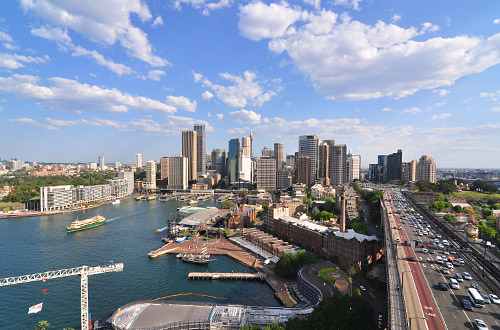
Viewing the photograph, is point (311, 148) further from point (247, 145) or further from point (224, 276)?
point (224, 276)

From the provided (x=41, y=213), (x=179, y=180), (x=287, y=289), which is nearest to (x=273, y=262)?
(x=287, y=289)

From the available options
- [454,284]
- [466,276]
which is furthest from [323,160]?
[454,284]

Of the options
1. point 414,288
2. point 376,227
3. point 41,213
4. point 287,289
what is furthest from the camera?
point 41,213

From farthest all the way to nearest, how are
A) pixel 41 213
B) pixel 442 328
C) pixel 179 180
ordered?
pixel 179 180 < pixel 41 213 < pixel 442 328

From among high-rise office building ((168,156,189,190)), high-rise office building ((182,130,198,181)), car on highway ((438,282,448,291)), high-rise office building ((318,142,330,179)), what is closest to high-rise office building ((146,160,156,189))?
high-rise office building ((168,156,189,190))

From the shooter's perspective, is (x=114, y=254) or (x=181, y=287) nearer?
(x=181, y=287)

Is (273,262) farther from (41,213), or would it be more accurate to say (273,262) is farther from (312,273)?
(41,213)

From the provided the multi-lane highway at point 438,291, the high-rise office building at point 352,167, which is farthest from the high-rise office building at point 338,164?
the multi-lane highway at point 438,291
